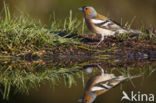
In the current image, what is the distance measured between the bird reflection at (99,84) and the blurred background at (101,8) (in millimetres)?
10209

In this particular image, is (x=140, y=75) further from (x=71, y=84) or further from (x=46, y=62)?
(x=46, y=62)

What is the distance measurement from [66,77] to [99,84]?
2.18ft

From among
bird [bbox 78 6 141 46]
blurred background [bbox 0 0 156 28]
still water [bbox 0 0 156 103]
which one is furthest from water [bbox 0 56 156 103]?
blurred background [bbox 0 0 156 28]

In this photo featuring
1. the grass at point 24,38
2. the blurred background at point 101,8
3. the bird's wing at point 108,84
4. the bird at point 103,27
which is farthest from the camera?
the blurred background at point 101,8

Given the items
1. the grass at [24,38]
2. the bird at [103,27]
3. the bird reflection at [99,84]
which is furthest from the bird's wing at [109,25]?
the bird reflection at [99,84]

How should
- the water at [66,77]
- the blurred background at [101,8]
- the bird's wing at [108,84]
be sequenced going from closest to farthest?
the water at [66,77]
the bird's wing at [108,84]
the blurred background at [101,8]

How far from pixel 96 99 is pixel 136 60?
120 inches

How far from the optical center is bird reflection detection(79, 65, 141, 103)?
521 cm

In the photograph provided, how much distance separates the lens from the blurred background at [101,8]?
16578mm

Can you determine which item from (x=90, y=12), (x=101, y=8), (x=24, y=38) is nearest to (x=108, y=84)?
(x=24, y=38)

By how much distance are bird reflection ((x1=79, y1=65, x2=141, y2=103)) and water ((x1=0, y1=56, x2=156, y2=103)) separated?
0.07 m

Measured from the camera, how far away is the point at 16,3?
53.9ft

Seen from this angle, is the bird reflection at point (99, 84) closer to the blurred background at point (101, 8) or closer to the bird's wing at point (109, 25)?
the bird's wing at point (109, 25)

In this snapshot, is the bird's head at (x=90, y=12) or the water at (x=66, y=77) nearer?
the water at (x=66, y=77)
